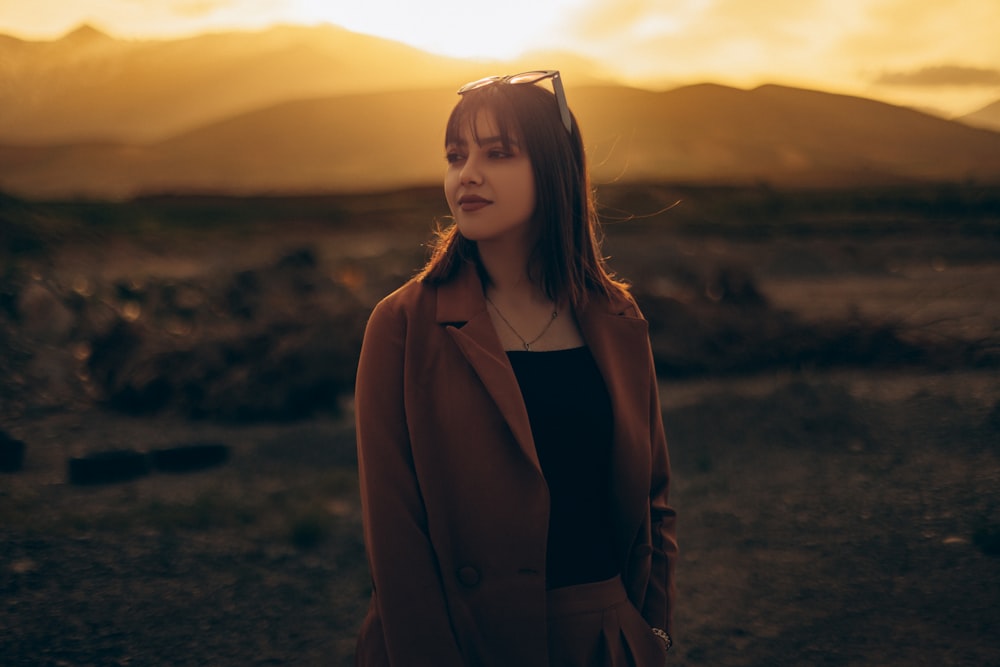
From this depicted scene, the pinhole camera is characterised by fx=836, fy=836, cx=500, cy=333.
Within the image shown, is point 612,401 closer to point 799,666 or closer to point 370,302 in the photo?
point 799,666

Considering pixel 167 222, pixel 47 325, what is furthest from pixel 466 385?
pixel 167 222

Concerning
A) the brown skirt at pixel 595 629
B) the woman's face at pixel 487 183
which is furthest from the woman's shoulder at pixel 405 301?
the brown skirt at pixel 595 629

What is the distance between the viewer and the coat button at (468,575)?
5.45 feet

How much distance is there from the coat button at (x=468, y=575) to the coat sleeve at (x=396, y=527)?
0.05 metres

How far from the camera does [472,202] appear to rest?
1.77 metres

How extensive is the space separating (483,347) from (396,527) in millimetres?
396

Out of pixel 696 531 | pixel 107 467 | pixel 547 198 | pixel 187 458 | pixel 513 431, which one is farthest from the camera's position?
pixel 187 458

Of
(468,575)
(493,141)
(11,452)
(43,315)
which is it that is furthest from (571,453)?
(43,315)

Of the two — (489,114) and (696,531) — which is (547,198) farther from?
(696,531)

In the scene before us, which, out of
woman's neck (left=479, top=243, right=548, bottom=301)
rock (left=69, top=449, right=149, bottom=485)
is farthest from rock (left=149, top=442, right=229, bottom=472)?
woman's neck (left=479, top=243, right=548, bottom=301)

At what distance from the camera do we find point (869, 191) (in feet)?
128

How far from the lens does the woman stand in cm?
165

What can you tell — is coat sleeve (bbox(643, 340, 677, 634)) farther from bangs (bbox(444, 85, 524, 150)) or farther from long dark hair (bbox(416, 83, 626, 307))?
bangs (bbox(444, 85, 524, 150))

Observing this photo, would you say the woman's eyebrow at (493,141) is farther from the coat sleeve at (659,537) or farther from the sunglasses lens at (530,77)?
the coat sleeve at (659,537)
